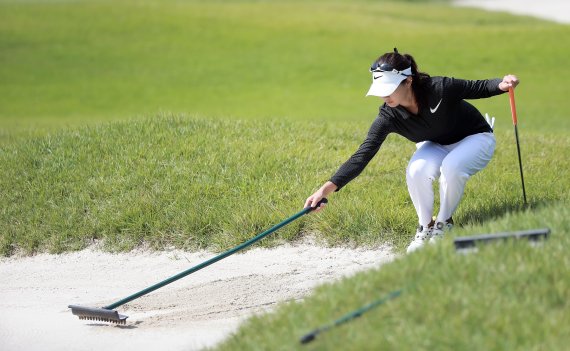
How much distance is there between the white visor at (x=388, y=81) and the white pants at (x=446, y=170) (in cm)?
68

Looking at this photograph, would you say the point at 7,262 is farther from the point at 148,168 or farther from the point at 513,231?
the point at 513,231

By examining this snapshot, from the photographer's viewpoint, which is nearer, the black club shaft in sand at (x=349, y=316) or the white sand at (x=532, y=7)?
the black club shaft in sand at (x=349, y=316)

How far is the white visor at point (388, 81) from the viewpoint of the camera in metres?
6.19

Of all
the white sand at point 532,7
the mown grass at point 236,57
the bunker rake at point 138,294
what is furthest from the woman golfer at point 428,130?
the white sand at point 532,7

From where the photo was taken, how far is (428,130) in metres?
6.57

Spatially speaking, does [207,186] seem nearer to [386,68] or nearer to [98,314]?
[98,314]

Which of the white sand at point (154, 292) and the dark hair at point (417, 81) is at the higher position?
the dark hair at point (417, 81)

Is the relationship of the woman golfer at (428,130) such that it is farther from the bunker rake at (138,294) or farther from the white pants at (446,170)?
the bunker rake at (138,294)

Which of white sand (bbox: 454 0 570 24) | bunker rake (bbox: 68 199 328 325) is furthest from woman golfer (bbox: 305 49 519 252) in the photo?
white sand (bbox: 454 0 570 24)

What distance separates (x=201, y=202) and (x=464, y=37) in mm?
17719

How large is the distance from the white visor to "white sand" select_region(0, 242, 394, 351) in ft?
4.38

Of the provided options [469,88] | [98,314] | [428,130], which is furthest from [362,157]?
[98,314]

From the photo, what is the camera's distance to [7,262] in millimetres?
8086

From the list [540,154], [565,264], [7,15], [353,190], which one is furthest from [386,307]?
[7,15]
